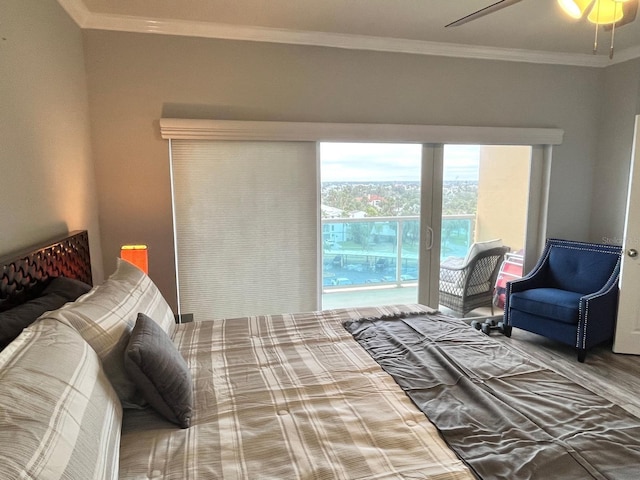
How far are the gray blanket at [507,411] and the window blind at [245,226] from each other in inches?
62.4

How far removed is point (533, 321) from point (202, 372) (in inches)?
121

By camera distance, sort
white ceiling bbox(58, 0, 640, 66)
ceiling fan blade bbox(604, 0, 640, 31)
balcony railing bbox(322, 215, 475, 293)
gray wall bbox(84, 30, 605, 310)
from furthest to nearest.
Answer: balcony railing bbox(322, 215, 475, 293)
gray wall bbox(84, 30, 605, 310)
white ceiling bbox(58, 0, 640, 66)
ceiling fan blade bbox(604, 0, 640, 31)

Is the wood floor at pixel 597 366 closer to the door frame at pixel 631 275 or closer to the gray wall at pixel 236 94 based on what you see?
the door frame at pixel 631 275

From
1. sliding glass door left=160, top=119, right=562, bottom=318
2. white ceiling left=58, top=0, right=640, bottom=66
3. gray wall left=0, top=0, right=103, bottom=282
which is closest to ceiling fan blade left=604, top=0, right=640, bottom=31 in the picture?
white ceiling left=58, top=0, right=640, bottom=66

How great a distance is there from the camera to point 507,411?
1.41m

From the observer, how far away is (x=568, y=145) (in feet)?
13.2

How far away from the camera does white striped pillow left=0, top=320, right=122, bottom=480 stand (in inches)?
31.3

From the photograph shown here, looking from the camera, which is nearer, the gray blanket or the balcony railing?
the gray blanket

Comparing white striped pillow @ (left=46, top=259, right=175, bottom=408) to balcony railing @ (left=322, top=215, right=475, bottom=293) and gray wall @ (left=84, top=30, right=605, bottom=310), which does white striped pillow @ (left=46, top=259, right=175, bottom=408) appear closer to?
gray wall @ (left=84, top=30, right=605, bottom=310)

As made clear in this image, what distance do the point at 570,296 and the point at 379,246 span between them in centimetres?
175

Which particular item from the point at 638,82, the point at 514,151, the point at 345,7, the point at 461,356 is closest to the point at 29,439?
the point at 461,356

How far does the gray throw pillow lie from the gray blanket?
2.79 feet

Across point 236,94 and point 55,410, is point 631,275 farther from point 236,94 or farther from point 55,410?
point 55,410

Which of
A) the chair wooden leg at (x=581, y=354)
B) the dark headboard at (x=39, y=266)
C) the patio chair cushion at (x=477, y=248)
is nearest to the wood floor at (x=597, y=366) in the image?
the chair wooden leg at (x=581, y=354)
